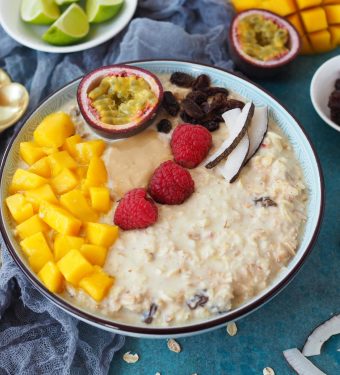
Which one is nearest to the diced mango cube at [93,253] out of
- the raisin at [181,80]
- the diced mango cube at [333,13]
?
the raisin at [181,80]

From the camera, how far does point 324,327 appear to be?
2.22 meters

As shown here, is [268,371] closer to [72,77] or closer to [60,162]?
[60,162]

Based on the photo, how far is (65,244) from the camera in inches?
79.8

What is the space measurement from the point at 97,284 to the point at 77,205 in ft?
1.14

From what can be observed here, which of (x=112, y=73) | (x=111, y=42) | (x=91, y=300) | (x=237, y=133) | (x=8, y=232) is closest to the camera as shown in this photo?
(x=91, y=300)

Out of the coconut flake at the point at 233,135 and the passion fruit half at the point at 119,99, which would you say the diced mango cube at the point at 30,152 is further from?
the coconut flake at the point at 233,135

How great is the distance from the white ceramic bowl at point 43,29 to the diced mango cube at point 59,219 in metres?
1.26

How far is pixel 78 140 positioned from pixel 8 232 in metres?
0.52

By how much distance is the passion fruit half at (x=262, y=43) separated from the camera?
2924 millimetres

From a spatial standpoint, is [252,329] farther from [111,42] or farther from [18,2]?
[18,2]

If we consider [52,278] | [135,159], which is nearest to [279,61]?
[135,159]

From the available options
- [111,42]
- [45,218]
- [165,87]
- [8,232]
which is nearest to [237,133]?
[165,87]

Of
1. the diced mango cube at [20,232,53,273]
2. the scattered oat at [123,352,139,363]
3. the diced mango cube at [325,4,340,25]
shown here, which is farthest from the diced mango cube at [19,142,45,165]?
the diced mango cube at [325,4,340,25]

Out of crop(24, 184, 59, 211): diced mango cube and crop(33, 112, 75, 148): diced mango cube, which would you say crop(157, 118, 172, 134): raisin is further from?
crop(24, 184, 59, 211): diced mango cube
